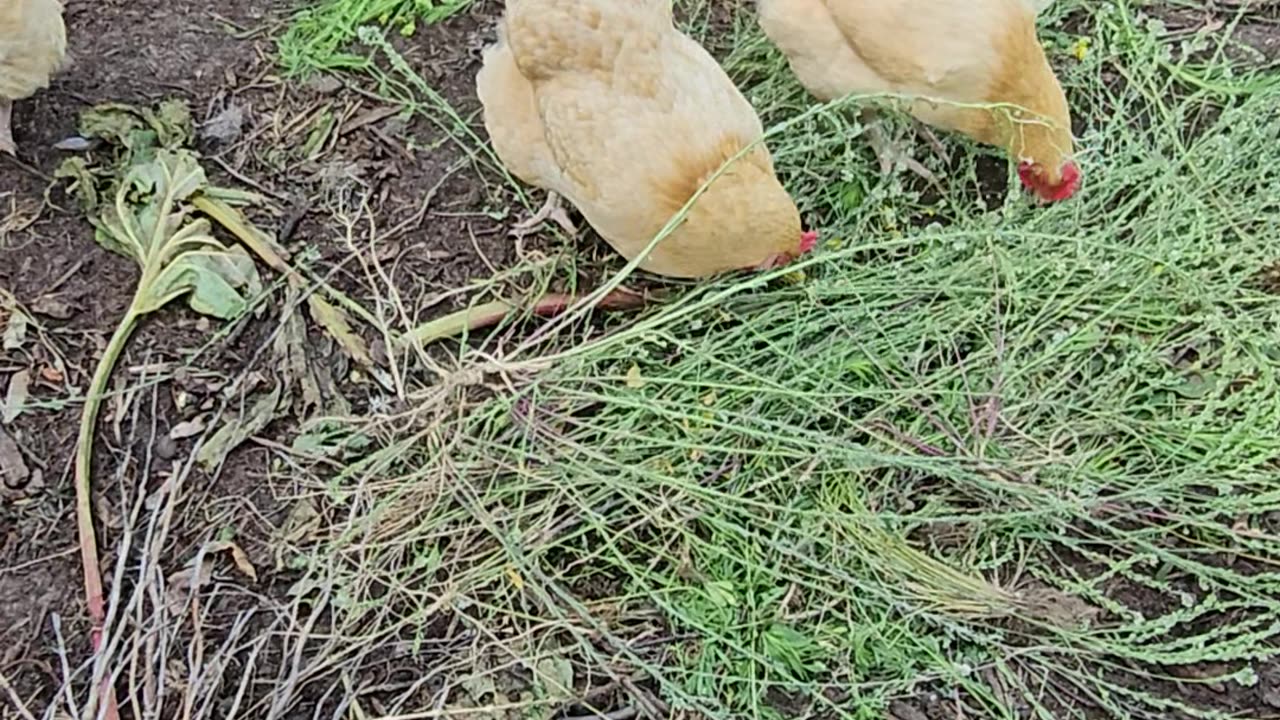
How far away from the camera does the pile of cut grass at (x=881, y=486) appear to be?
2080 millimetres

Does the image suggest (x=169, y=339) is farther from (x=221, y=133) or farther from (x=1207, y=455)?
(x=1207, y=455)

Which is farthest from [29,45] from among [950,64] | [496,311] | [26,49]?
[950,64]

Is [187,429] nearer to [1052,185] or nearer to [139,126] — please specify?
[139,126]

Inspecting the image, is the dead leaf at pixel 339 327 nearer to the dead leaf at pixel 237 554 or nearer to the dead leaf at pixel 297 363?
the dead leaf at pixel 297 363

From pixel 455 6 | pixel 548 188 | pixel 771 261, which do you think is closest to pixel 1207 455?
pixel 771 261

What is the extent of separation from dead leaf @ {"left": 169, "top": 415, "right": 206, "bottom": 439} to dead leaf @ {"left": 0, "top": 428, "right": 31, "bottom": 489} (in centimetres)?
27

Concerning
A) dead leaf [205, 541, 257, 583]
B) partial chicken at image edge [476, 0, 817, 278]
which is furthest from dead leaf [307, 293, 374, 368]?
partial chicken at image edge [476, 0, 817, 278]

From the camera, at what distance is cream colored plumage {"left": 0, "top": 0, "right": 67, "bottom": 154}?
8.00ft

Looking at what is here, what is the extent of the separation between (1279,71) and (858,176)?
37.9 inches

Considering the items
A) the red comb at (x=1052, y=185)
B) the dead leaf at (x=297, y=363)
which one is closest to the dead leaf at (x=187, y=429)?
the dead leaf at (x=297, y=363)

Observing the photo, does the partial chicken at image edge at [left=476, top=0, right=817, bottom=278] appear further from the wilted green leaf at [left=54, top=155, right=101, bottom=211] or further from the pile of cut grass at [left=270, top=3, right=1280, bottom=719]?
the wilted green leaf at [left=54, top=155, right=101, bottom=211]

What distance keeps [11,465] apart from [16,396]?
0.50ft

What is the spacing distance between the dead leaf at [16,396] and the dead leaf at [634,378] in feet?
3.79

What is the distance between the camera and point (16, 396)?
7.93ft
